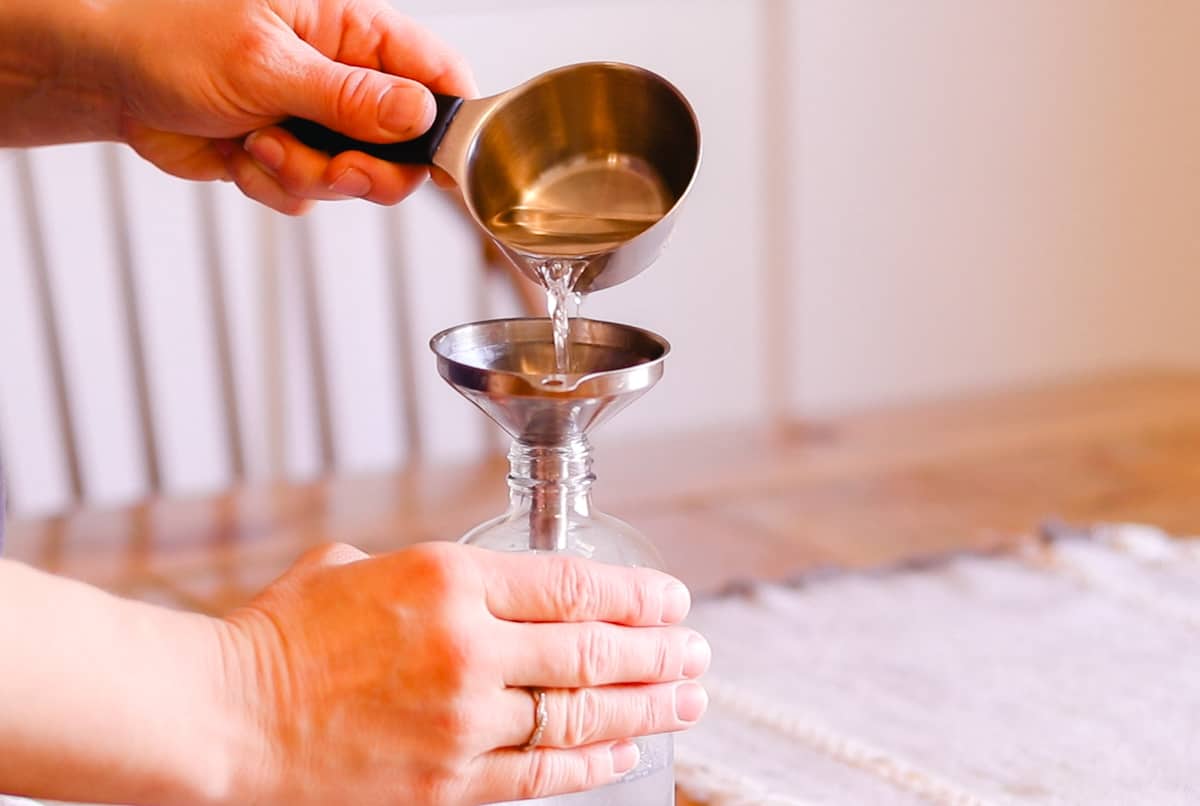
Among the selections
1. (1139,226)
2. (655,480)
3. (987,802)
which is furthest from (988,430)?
(1139,226)

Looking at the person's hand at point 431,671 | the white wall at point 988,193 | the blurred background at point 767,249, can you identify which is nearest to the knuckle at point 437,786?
the person's hand at point 431,671

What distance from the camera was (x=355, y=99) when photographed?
0.87 meters

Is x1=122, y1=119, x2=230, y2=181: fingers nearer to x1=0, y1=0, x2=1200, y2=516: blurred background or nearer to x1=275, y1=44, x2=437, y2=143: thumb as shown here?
x1=275, y1=44, x2=437, y2=143: thumb

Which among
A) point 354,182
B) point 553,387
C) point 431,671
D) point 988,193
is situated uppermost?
point 988,193

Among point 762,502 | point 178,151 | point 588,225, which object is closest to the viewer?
point 588,225

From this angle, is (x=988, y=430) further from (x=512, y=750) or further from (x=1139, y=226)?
(x=1139, y=226)

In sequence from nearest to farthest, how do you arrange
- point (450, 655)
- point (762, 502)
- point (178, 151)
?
1. point (450, 655)
2. point (178, 151)
3. point (762, 502)

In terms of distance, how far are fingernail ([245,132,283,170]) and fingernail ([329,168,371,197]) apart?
6cm

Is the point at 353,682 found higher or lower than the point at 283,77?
lower

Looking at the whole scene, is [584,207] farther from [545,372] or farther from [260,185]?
[260,185]

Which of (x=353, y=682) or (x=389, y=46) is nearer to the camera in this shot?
(x=353, y=682)

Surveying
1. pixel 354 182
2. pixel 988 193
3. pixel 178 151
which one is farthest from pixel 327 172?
pixel 988 193

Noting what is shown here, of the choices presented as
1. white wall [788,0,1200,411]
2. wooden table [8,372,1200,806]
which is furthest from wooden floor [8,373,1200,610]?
white wall [788,0,1200,411]

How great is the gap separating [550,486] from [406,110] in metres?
0.27
